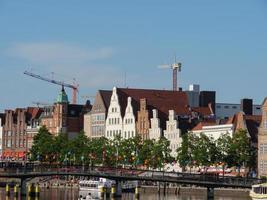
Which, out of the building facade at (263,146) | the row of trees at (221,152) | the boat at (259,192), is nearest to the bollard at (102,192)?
the row of trees at (221,152)

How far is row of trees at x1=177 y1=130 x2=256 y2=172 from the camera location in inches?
6713

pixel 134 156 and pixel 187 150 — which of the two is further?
pixel 134 156

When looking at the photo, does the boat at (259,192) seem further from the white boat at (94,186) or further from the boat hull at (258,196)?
the white boat at (94,186)

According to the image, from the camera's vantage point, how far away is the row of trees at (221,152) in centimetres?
17050

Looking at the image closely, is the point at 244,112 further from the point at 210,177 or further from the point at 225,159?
the point at 210,177

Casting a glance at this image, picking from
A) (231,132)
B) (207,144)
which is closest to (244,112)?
(231,132)

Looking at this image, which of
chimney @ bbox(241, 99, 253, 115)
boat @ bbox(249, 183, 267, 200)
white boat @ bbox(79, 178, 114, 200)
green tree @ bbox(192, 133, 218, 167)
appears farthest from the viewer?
chimney @ bbox(241, 99, 253, 115)

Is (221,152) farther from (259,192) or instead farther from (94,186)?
(259,192)

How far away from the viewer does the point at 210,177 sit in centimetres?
14038

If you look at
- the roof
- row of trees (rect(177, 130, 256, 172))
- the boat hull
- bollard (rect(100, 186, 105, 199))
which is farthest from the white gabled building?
the boat hull

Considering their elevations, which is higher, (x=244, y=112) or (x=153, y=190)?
(x=244, y=112)

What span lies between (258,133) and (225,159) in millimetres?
9792

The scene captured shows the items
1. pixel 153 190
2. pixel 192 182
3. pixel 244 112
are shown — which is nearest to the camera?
pixel 192 182

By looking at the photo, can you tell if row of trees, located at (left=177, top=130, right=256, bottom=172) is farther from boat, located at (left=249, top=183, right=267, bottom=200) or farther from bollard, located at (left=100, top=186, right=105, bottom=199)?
boat, located at (left=249, top=183, right=267, bottom=200)
